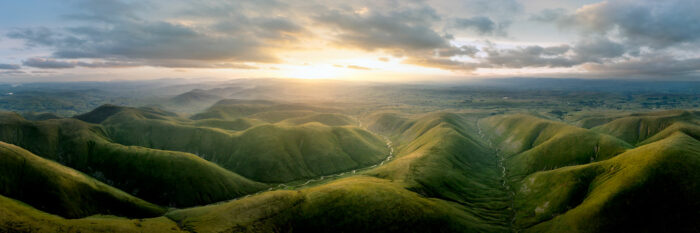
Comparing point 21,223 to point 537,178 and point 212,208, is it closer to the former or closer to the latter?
point 212,208

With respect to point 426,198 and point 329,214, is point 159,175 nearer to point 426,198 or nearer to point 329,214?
point 329,214

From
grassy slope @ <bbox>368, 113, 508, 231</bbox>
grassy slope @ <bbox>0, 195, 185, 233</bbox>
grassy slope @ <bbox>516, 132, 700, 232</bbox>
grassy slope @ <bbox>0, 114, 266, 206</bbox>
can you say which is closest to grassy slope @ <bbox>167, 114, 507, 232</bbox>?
grassy slope @ <bbox>368, 113, 508, 231</bbox>

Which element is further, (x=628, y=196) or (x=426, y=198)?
(x=426, y=198)

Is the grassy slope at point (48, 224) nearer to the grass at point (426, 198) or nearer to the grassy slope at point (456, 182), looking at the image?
the grass at point (426, 198)

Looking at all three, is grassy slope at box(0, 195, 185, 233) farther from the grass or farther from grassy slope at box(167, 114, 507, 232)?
grassy slope at box(167, 114, 507, 232)

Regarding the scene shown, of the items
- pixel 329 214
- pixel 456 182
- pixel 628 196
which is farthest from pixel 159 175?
pixel 628 196

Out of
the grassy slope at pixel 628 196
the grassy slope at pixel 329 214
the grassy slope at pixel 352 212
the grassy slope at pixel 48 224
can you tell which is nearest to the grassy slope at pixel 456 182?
the grassy slope at pixel 352 212
